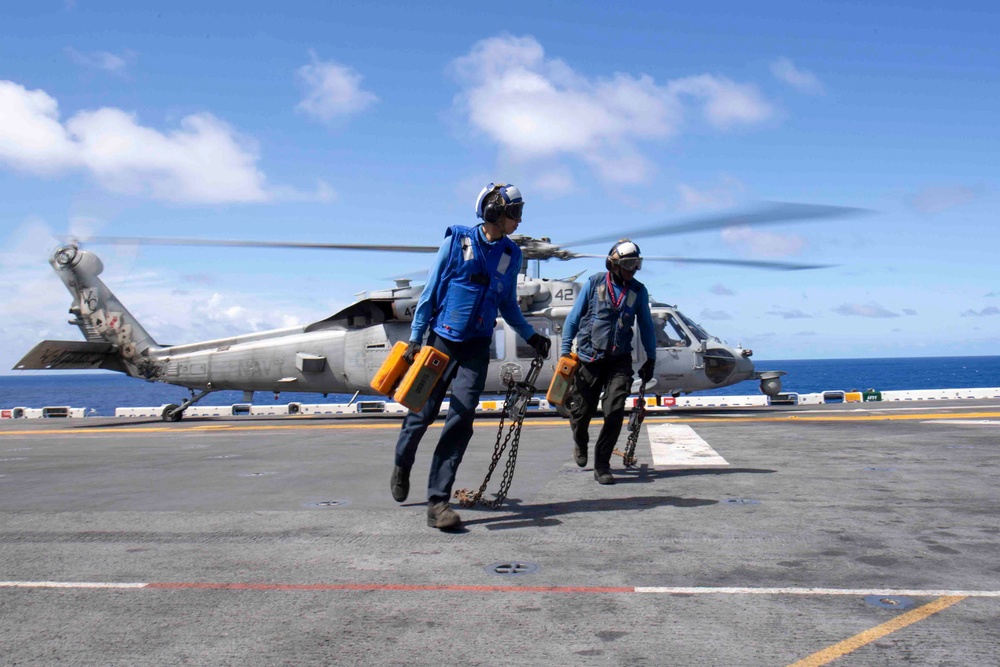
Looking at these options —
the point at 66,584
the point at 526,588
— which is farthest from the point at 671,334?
the point at 66,584

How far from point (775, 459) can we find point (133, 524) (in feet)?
17.8

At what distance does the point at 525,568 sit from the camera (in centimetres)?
344

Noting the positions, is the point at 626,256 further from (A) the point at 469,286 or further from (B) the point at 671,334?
(B) the point at 671,334

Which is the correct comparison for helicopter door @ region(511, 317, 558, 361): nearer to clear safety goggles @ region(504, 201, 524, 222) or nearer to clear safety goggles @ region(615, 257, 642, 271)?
clear safety goggles @ region(615, 257, 642, 271)

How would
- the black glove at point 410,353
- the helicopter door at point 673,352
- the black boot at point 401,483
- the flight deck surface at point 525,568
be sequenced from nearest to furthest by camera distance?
the flight deck surface at point 525,568 → the black glove at point 410,353 → the black boot at point 401,483 → the helicopter door at point 673,352

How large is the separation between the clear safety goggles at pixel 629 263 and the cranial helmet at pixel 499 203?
1738mm

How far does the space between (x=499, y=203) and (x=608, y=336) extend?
2.00 metres

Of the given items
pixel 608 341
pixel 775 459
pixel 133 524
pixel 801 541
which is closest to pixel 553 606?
pixel 801 541

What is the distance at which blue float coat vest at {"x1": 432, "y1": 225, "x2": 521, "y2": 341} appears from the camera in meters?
4.92

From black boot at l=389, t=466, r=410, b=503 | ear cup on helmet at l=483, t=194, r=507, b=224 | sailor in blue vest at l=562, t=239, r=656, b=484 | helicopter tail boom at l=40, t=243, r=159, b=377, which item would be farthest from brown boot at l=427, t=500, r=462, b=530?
helicopter tail boom at l=40, t=243, r=159, b=377

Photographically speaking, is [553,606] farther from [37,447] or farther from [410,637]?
[37,447]

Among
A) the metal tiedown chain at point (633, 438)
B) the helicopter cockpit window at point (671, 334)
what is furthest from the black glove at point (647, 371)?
the helicopter cockpit window at point (671, 334)

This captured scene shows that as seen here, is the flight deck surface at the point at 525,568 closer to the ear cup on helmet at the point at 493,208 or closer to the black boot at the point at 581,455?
the black boot at the point at 581,455

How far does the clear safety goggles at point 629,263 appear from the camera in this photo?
6.48 metres
